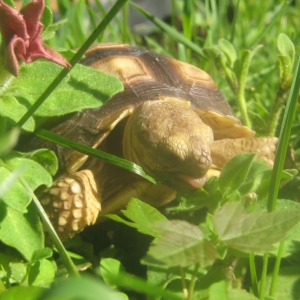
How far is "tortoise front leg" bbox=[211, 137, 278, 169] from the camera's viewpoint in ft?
4.50

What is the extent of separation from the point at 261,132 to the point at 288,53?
306 millimetres

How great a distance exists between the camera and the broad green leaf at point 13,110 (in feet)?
2.98

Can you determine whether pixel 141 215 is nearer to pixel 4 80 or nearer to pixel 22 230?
pixel 22 230

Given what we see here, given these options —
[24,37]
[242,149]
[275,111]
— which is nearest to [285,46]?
[275,111]

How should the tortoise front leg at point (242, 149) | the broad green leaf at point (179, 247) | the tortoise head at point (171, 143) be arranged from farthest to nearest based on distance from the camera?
the tortoise front leg at point (242, 149) < the tortoise head at point (171, 143) < the broad green leaf at point (179, 247)

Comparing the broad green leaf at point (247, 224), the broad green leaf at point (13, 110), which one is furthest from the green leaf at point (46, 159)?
the broad green leaf at point (247, 224)

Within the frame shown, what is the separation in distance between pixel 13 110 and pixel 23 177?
127mm

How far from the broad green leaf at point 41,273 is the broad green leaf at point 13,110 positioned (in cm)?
26

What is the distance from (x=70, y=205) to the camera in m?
1.23

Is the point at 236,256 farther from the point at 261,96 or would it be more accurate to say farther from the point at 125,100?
the point at 261,96

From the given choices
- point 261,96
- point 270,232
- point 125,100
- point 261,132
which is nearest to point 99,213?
point 125,100

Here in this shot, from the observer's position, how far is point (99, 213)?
129 cm

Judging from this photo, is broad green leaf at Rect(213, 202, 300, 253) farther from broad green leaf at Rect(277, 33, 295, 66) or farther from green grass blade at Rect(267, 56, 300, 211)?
broad green leaf at Rect(277, 33, 295, 66)

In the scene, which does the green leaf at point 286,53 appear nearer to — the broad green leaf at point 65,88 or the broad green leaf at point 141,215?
the broad green leaf at point 65,88
